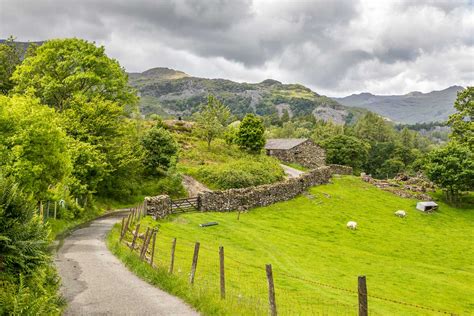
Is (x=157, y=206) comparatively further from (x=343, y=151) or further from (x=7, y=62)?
(x=343, y=151)

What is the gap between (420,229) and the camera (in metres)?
54.2

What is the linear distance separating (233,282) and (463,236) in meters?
40.9

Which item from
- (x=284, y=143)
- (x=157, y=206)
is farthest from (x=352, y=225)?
(x=284, y=143)

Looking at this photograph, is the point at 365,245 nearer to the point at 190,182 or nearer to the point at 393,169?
the point at 190,182

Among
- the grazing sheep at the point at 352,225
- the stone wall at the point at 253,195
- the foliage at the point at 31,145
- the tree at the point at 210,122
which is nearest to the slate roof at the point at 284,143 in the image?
→ the tree at the point at 210,122

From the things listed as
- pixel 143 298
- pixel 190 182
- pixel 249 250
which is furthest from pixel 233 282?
pixel 190 182

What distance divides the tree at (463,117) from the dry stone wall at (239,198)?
117 feet

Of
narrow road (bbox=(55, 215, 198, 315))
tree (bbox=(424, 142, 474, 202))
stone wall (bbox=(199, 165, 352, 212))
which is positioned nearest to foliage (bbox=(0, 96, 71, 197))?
narrow road (bbox=(55, 215, 198, 315))

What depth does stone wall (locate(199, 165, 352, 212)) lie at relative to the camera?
52.9 metres

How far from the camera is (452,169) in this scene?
69.9 metres

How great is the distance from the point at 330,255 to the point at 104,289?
23782mm

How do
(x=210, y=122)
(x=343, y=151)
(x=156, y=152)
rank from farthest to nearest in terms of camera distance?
(x=343, y=151)
(x=210, y=122)
(x=156, y=152)

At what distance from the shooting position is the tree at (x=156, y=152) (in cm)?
6512

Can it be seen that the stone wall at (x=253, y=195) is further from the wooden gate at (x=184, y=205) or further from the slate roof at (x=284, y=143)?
the slate roof at (x=284, y=143)
